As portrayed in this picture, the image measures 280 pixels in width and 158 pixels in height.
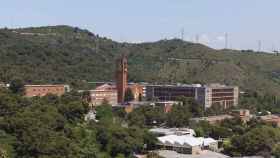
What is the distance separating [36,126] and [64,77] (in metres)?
42.6

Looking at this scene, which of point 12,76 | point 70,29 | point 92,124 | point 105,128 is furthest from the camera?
point 70,29

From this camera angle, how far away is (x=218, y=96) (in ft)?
251

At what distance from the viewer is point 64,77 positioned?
254 ft

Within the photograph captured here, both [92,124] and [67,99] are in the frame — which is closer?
[92,124]

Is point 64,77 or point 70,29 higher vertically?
point 70,29

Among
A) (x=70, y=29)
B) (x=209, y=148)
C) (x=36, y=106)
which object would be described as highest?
(x=70, y=29)

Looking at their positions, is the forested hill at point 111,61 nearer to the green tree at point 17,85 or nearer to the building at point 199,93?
the green tree at point 17,85

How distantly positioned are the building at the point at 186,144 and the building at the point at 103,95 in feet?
72.0

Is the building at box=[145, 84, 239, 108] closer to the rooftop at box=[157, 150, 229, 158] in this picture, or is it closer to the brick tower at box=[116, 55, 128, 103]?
the brick tower at box=[116, 55, 128, 103]

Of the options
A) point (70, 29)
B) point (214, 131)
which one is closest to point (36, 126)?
point (214, 131)

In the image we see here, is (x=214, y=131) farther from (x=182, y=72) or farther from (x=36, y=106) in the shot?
(x=182, y=72)

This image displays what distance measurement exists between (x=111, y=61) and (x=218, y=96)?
2414cm

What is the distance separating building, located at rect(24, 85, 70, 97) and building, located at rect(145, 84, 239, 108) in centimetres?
1365

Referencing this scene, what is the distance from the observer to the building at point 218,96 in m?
74.2
